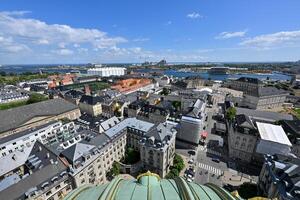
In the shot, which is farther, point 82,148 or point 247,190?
point 82,148

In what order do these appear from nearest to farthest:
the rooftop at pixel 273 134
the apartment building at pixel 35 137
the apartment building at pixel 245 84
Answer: the rooftop at pixel 273 134 < the apartment building at pixel 35 137 < the apartment building at pixel 245 84

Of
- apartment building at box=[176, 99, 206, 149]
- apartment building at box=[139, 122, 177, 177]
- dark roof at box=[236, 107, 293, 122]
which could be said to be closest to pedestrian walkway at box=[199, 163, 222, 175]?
apartment building at box=[176, 99, 206, 149]

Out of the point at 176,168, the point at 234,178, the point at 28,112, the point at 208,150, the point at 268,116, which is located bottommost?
the point at 234,178

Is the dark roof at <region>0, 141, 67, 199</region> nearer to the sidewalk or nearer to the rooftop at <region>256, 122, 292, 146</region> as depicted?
the sidewalk

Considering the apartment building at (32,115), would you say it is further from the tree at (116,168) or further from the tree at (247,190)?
the tree at (247,190)

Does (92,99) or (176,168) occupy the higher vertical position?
(92,99)

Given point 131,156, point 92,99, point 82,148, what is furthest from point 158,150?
point 92,99

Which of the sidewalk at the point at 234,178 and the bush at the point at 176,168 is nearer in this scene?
the sidewalk at the point at 234,178

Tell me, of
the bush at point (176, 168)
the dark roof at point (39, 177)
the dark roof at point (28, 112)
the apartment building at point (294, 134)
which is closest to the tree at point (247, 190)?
the bush at point (176, 168)

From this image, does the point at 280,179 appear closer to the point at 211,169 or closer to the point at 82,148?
the point at 211,169
